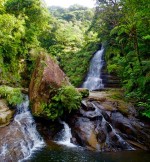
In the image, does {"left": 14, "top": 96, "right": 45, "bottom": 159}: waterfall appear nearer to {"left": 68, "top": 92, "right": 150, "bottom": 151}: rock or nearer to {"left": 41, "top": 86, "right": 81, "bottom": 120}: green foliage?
{"left": 41, "top": 86, "right": 81, "bottom": 120}: green foliage

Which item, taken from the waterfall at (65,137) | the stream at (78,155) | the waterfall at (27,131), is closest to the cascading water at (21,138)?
the waterfall at (27,131)

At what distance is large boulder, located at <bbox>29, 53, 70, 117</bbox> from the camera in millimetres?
12984

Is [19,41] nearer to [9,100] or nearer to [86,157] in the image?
[9,100]

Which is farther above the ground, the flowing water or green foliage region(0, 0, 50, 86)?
green foliage region(0, 0, 50, 86)

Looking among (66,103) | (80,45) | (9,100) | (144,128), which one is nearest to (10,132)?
(9,100)

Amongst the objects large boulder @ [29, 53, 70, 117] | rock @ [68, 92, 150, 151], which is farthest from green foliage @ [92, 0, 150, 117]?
large boulder @ [29, 53, 70, 117]

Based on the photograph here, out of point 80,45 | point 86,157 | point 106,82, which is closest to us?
point 86,157

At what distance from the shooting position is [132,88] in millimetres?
16969


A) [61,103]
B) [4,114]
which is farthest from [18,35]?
[4,114]

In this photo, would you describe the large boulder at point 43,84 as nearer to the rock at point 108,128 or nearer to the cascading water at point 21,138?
the cascading water at point 21,138

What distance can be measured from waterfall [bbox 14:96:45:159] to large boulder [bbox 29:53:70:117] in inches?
21.0

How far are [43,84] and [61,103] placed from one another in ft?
4.95

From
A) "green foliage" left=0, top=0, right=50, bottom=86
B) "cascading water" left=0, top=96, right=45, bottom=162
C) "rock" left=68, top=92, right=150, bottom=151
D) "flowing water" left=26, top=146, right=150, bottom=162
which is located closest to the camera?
"cascading water" left=0, top=96, right=45, bottom=162

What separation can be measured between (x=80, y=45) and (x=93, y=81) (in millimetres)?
13412
